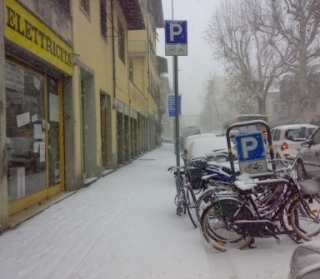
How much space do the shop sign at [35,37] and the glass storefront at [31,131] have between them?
1.34 ft

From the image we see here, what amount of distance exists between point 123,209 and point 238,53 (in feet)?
107

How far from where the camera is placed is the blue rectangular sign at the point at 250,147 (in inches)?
226

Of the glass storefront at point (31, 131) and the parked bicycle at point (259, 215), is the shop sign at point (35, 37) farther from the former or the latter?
the parked bicycle at point (259, 215)

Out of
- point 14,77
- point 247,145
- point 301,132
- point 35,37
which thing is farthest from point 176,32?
point 301,132

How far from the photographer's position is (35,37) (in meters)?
7.33

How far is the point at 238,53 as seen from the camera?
38125mm

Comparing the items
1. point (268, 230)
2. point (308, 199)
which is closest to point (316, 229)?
point (308, 199)

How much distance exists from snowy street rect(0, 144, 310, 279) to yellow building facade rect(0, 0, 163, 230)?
0.74 meters

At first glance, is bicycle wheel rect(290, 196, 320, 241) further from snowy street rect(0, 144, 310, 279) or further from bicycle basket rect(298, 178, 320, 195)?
snowy street rect(0, 144, 310, 279)

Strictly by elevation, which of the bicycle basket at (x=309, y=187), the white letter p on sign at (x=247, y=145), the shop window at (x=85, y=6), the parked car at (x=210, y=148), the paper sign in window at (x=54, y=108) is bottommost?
the bicycle basket at (x=309, y=187)

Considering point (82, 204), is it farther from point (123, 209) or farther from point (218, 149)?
point (218, 149)

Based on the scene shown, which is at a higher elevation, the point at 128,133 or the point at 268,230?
the point at 128,133

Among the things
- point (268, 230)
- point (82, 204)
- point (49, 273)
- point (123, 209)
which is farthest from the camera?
point (82, 204)

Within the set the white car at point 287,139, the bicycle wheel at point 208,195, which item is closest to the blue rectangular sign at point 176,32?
the bicycle wheel at point 208,195
